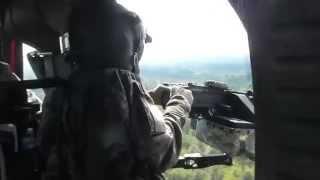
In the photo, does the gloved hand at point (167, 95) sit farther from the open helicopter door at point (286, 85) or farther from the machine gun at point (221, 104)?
the open helicopter door at point (286, 85)

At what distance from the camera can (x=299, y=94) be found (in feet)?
2.19

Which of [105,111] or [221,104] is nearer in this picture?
[105,111]

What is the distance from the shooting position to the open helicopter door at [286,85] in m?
0.65

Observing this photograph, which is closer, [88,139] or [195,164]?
[88,139]

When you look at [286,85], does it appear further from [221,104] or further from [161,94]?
[221,104]

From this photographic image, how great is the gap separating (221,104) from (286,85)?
2.27 meters

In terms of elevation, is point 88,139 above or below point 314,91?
below

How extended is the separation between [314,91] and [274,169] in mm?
115

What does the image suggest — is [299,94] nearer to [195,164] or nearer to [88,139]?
[88,139]

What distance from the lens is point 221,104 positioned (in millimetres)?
2945

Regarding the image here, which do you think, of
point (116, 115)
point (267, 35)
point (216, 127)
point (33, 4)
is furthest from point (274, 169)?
point (216, 127)

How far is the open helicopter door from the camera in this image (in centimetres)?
65

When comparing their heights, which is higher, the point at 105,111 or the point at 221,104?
the point at 105,111

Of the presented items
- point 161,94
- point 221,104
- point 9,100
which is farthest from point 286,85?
point 221,104
